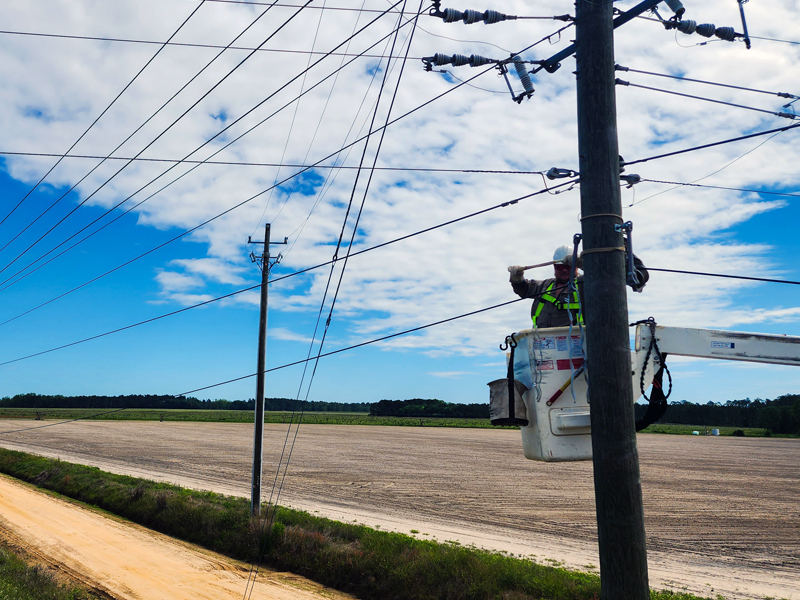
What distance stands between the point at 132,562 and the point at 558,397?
14817 mm

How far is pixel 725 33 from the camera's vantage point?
6258mm

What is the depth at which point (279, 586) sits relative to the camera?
14.5 metres

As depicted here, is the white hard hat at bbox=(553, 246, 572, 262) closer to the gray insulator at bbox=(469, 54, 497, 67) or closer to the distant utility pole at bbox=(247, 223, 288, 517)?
the gray insulator at bbox=(469, 54, 497, 67)

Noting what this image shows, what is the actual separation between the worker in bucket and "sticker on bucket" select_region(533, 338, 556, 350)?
0.91 feet

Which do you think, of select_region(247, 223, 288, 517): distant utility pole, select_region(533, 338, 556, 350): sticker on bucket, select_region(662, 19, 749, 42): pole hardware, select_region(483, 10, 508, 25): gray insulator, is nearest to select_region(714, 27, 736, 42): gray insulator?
select_region(662, 19, 749, 42): pole hardware

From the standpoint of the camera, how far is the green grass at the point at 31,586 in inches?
449

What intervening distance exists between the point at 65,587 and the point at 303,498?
568 inches

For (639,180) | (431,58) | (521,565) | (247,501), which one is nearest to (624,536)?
(639,180)

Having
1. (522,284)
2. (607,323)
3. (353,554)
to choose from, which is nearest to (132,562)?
(353,554)

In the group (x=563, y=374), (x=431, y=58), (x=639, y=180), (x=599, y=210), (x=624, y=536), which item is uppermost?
(x=431, y=58)

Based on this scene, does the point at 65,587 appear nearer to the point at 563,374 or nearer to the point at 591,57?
the point at 563,374

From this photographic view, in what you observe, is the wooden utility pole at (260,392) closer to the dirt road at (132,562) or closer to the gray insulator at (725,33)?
the dirt road at (132,562)

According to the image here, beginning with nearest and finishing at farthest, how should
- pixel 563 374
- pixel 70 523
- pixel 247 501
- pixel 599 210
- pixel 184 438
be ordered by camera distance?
pixel 599 210, pixel 563 374, pixel 70 523, pixel 247 501, pixel 184 438

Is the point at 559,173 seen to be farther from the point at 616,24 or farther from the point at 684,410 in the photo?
the point at 684,410
